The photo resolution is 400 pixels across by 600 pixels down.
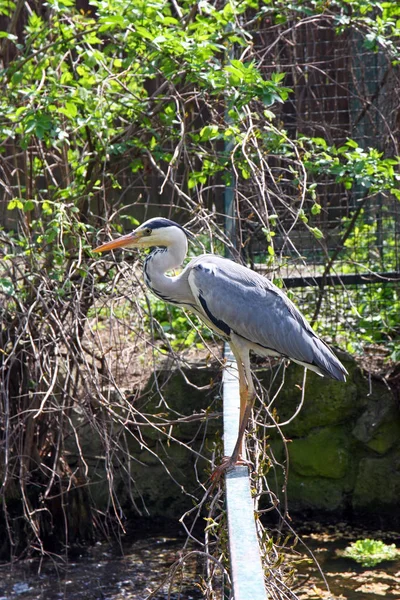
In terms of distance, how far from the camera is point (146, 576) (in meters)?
4.93

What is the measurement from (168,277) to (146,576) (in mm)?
2120

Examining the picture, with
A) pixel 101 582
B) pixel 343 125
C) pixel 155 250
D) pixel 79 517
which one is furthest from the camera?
pixel 343 125

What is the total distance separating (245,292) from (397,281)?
2729 millimetres

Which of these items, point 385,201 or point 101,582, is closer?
point 101,582

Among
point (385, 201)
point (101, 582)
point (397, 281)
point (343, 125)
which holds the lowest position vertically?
point (101, 582)

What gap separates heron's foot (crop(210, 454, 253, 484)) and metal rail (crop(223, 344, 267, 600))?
0.03 metres

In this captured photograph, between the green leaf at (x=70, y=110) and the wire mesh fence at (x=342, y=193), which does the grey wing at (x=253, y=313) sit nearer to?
the green leaf at (x=70, y=110)

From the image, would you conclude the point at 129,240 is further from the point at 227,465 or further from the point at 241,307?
the point at 227,465

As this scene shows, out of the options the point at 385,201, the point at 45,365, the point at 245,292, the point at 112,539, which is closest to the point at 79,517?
the point at 112,539

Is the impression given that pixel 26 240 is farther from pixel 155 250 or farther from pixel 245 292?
pixel 245 292

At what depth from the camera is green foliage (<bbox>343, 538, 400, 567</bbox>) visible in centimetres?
502

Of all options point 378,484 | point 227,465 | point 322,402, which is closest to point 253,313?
point 227,465

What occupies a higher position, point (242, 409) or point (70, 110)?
point (70, 110)

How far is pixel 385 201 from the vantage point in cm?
591
